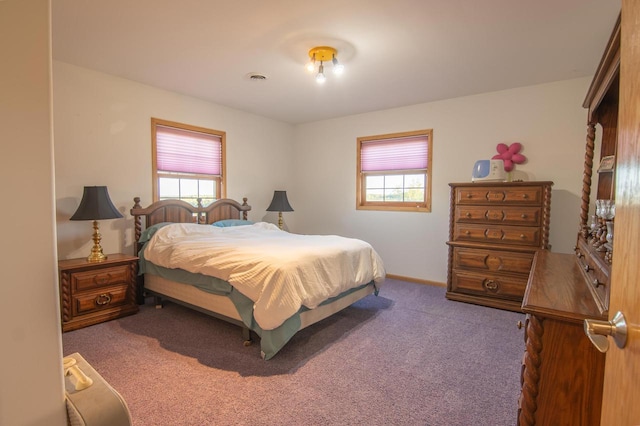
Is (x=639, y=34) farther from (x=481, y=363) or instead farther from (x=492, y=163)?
(x=492, y=163)

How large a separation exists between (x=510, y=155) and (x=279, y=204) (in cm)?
312

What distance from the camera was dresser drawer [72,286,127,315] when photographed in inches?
115

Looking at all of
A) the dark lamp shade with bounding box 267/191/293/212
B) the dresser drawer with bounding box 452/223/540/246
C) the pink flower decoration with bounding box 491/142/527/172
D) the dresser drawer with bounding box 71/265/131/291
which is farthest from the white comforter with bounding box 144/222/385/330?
the pink flower decoration with bounding box 491/142/527/172

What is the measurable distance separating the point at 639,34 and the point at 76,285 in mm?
3761

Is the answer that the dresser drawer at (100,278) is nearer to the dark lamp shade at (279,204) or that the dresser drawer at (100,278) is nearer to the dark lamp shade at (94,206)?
the dark lamp shade at (94,206)

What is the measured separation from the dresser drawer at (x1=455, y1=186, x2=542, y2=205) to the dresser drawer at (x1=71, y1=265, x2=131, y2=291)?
371cm

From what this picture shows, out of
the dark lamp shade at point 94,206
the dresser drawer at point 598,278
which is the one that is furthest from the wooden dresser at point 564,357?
the dark lamp shade at point 94,206

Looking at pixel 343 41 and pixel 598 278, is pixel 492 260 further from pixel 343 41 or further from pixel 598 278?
pixel 343 41

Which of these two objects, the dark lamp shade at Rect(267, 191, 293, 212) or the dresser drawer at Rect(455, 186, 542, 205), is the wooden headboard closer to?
the dark lamp shade at Rect(267, 191, 293, 212)

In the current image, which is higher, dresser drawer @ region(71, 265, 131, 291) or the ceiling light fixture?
the ceiling light fixture

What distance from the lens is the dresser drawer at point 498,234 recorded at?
3393 millimetres

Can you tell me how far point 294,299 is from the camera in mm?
2355

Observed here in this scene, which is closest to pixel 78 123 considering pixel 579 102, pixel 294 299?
pixel 294 299

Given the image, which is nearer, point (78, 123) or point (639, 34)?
point (639, 34)
